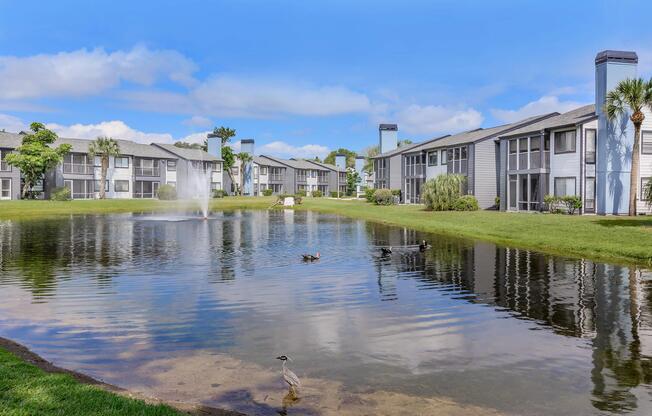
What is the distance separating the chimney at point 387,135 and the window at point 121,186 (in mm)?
41621

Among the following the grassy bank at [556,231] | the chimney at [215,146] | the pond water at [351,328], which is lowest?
the pond water at [351,328]

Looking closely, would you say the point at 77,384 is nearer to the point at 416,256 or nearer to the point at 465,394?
the point at 465,394

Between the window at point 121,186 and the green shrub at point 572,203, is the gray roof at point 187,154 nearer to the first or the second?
the window at point 121,186

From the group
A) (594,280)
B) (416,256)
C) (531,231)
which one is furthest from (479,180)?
(594,280)

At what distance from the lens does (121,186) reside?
87.0 metres

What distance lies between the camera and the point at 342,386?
832 centimetres

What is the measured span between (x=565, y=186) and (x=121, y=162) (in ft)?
221

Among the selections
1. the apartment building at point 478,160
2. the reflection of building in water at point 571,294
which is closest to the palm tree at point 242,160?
the apartment building at point 478,160

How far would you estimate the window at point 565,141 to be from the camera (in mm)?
41719

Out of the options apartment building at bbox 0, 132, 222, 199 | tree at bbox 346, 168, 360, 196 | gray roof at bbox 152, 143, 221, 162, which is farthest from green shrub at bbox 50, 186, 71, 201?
tree at bbox 346, 168, 360, 196

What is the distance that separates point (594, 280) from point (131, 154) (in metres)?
80.6

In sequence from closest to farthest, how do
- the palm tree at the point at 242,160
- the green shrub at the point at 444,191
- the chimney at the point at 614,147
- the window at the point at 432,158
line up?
1. the chimney at the point at 614,147
2. the green shrub at the point at 444,191
3. the window at the point at 432,158
4. the palm tree at the point at 242,160

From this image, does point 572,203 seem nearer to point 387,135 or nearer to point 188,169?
point 387,135

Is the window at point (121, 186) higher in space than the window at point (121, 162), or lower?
lower
